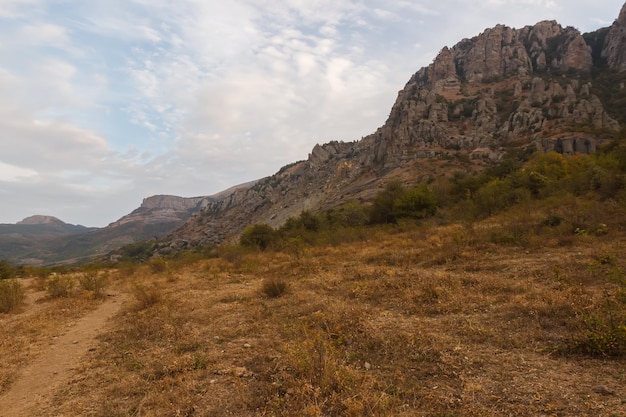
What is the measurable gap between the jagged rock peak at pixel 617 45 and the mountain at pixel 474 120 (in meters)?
0.34

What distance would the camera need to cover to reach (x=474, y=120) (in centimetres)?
8544

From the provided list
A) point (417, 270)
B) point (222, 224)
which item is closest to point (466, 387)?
point (417, 270)

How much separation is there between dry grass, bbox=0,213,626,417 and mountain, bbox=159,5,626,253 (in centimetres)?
5253

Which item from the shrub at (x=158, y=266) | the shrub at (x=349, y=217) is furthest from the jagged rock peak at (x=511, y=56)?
the shrub at (x=158, y=266)

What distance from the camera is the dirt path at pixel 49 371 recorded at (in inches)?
208

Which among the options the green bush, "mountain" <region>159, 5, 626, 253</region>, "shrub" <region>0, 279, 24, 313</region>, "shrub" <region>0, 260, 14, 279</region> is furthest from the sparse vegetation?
"mountain" <region>159, 5, 626, 253</region>

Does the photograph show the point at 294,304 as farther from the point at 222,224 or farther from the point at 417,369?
the point at 222,224

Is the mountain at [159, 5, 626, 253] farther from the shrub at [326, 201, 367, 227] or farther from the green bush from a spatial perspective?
the green bush

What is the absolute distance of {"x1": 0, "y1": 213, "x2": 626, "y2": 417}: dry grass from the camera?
429 centimetres

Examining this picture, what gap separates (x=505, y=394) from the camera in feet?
13.8

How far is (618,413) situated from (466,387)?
154cm

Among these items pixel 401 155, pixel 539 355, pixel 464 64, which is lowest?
pixel 539 355

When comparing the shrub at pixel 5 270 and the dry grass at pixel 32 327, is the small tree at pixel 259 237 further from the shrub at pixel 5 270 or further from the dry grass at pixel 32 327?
the shrub at pixel 5 270

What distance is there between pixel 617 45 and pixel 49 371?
14518 centimetres
